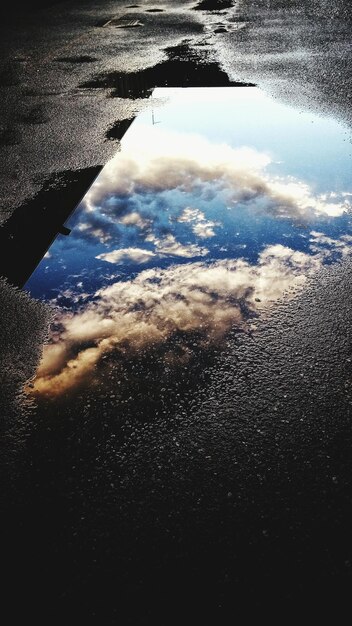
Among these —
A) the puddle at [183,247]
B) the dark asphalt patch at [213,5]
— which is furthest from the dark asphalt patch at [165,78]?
the dark asphalt patch at [213,5]

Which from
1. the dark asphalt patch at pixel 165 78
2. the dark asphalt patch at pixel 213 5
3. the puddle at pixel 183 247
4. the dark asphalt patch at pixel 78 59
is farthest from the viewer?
the dark asphalt patch at pixel 213 5

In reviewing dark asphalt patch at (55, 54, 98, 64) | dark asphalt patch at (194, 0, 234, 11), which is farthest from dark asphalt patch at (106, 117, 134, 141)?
dark asphalt patch at (194, 0, 234, 11)

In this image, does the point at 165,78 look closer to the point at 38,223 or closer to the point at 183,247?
the point at 38,223

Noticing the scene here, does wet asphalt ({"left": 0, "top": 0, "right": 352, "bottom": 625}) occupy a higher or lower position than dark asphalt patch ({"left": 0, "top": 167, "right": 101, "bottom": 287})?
lower

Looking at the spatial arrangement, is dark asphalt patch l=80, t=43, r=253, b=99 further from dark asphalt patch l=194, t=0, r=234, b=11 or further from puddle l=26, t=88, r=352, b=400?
dark asphalt patch l=194, t=0, r=234, b=11

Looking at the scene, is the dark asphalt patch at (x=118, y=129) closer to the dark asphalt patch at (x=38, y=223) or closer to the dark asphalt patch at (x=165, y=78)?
the dark asphalt patch at (x=38, y=223)

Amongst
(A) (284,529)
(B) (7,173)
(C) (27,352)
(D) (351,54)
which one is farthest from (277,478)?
(D) (351,54)

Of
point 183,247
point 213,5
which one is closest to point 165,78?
point 183,247
